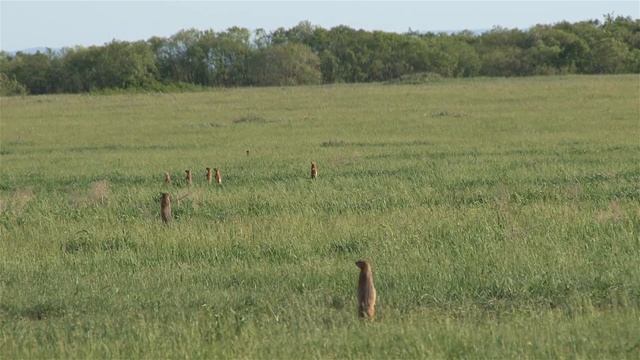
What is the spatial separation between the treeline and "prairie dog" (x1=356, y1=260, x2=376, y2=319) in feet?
212

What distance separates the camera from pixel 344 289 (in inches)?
326

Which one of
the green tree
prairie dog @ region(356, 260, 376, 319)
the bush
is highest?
prairie dog @ region(356, 260, 376, 319)

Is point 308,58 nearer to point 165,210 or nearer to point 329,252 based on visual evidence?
point 165,210

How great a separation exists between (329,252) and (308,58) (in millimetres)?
69273

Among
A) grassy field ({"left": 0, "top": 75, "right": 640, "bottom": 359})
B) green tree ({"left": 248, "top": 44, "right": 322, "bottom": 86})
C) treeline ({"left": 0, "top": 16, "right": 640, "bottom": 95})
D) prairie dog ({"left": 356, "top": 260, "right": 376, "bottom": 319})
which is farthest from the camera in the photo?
green tree ({"left": 248, "top": 44, "right": 322, "bottom": 86})

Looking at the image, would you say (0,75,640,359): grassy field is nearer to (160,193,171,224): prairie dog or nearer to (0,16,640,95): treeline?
(160,193,171,224): prairie dog

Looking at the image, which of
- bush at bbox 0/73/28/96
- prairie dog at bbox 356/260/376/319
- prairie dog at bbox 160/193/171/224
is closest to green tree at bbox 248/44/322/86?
bush at bbox 0/73/28/96

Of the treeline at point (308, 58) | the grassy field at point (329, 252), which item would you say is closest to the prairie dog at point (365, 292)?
the grassy field at point (329, 252)

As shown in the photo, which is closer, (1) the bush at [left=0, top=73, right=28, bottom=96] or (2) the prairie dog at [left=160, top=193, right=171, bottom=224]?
(2) the prairie dog at [left=160, top=193, right=171, bottom=224]

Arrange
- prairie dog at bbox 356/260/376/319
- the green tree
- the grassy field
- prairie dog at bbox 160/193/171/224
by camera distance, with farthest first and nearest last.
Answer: the green tree → prairie dog at bbox 160/193/171/224 → prairie dog at bbox 356/260/376/319 → the grassy field

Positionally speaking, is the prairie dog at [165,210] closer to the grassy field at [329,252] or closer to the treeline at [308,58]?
the grassy field at [329,252]

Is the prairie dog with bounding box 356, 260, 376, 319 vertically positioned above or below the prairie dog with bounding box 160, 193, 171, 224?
above

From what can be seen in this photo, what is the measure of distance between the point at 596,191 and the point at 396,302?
6.46 metres

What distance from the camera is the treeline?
241ft
